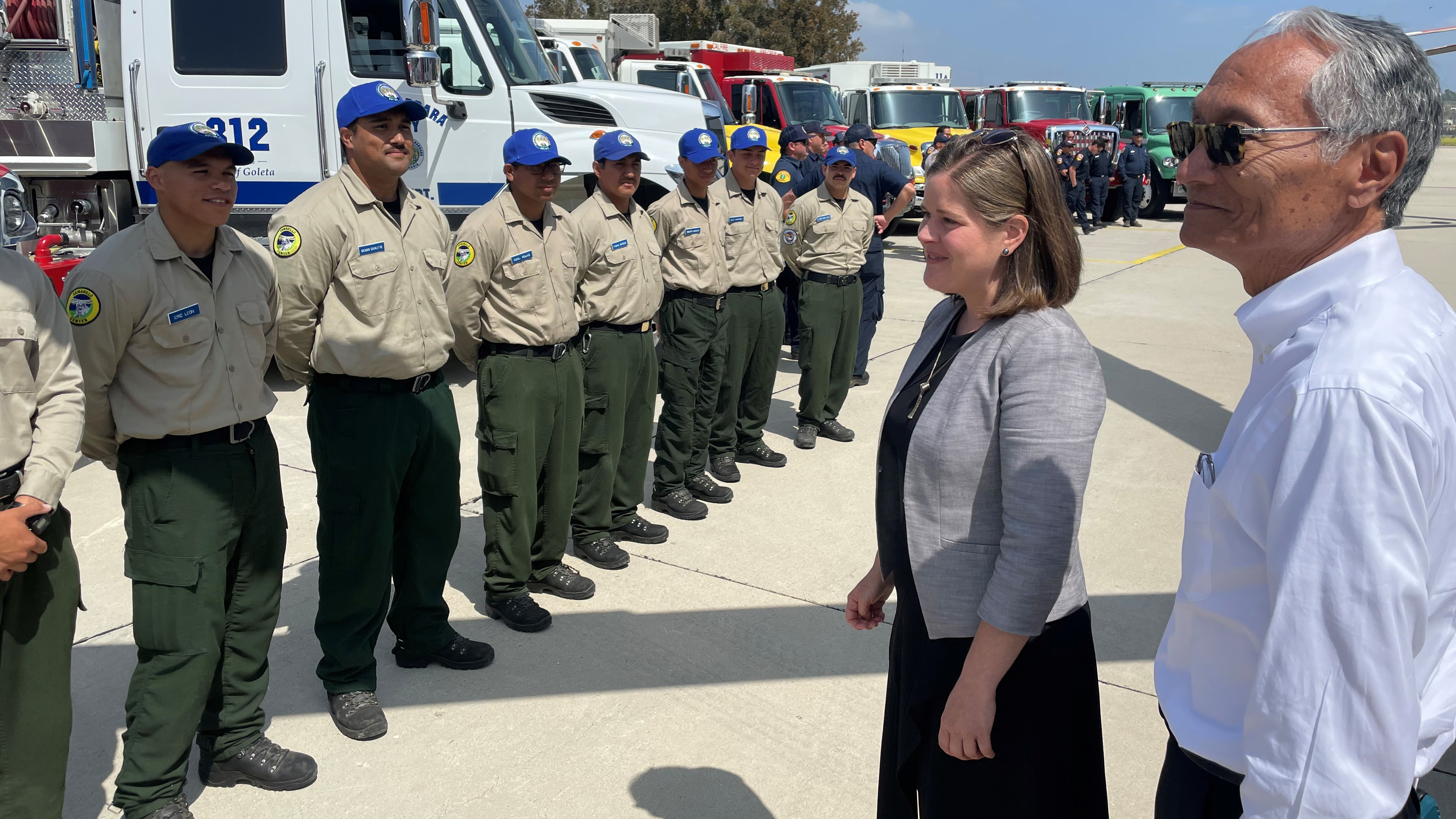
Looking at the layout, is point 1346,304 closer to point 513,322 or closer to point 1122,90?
point 513,322

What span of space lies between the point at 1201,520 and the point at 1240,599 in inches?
4.4

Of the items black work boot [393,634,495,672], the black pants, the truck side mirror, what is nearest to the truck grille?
the truck side mirror

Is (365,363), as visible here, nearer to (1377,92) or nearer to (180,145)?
(180,145)

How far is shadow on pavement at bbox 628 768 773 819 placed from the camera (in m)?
3.09

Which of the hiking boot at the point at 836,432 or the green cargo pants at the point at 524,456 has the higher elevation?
the green cargo pants at the point at 524,456

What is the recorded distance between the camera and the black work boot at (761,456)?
254 inches

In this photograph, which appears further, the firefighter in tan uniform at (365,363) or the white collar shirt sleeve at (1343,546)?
the firefighter in tan uniform at (365,363)

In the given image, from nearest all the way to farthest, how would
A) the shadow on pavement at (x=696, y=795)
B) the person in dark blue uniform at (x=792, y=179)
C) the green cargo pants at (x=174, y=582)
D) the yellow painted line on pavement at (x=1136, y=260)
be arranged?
the green cargo pants at (x=174, y=582)
the shadow on pavement at (x=696, y=795)
the person in dark blue uniform at (x=792, y=179)
the yellow painted line on pavement at (x=1136, y=260)

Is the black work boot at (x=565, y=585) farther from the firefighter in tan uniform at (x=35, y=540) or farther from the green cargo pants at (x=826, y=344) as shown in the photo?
the green cargo pants at (x=826, y=344)

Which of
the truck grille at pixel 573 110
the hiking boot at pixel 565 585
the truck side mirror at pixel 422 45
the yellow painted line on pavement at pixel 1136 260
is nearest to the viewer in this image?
the hiking boot at pixel 565 585

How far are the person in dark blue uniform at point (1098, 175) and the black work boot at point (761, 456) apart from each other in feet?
50.3

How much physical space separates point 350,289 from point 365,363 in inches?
9.9

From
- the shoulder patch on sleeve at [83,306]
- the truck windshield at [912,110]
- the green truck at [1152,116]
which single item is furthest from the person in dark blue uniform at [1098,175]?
the shoulder patch on sleeve at [83,306]

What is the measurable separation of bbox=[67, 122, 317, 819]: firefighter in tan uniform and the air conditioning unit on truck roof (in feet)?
13.6
